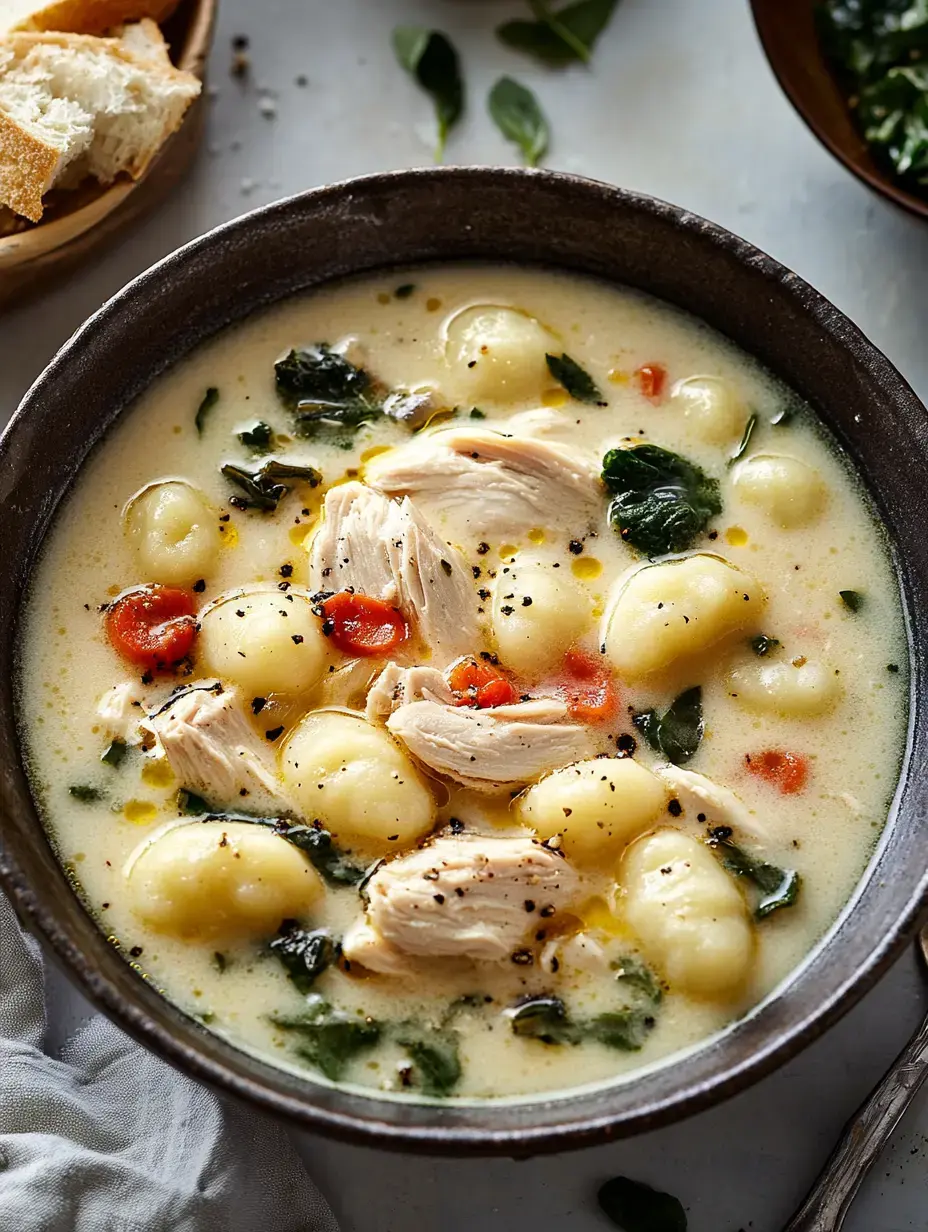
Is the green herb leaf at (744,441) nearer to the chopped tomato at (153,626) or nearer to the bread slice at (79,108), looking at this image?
the chopped tomato at (153,626)

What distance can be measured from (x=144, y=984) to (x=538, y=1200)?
2.92ft

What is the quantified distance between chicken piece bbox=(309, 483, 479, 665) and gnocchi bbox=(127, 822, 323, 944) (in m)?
0.48

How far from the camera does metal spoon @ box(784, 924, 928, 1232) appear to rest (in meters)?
2.56

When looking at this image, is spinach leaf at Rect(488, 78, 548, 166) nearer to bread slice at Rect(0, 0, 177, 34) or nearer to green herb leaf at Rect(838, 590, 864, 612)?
bread slice at Rect(0, 0, 177, 34)

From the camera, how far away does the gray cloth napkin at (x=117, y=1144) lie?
247 centimetres

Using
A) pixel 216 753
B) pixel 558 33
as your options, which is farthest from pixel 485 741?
pixel 558 33

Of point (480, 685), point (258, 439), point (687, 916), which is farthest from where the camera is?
point (258, 439)

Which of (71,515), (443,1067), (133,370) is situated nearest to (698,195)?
(133,370)

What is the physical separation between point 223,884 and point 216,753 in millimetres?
244

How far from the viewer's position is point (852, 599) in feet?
8.70

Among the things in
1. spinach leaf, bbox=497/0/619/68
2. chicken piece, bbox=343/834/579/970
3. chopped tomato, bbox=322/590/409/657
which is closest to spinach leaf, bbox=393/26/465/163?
spinach leaf, bbox=497/0/619/68

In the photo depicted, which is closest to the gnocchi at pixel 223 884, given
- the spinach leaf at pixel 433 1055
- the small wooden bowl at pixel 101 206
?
the spinach leaf at pixel 433 1055

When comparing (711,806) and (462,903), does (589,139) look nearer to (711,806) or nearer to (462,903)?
(711,806)

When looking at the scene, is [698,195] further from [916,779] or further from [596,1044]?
[596,1044]
